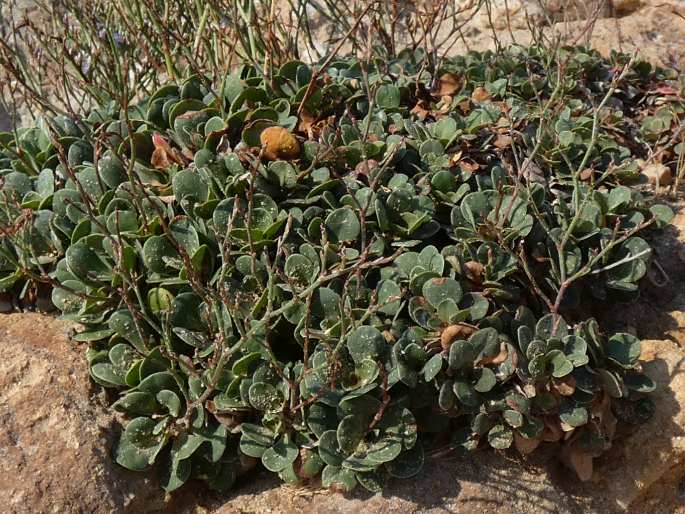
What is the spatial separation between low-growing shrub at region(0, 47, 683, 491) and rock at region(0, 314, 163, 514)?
8 centimetres

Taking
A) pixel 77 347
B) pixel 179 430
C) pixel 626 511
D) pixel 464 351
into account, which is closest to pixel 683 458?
pixel 626 511

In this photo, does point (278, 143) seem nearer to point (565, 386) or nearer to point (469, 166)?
point (469, 166)

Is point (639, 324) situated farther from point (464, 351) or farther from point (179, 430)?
point (179, 430)

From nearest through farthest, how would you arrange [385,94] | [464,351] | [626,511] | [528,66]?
[464,351] < [626,511] < [385,94] < [528,66]

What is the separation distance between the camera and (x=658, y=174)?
3.03m

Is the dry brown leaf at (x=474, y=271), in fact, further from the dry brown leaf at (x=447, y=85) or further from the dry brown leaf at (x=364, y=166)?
the dry brown leaf at (x=447, y=85)

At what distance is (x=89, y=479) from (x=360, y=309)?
0.87 meters

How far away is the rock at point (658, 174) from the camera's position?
3.03 metres

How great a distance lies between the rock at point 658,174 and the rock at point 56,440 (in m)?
2.30

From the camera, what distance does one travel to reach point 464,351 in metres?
1.94

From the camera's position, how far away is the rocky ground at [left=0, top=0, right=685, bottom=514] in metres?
1.95

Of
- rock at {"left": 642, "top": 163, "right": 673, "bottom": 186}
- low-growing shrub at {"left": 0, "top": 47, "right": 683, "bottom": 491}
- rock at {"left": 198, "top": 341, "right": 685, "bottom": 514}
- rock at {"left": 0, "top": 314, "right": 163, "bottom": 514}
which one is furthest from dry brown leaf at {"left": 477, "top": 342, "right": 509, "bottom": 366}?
rock at {"left": 642, "top": 163, "right": 673, "bottom": 186}

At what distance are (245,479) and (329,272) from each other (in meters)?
0.66

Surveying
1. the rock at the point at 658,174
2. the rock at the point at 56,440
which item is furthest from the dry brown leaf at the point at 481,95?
the rock at the point at 56,440
